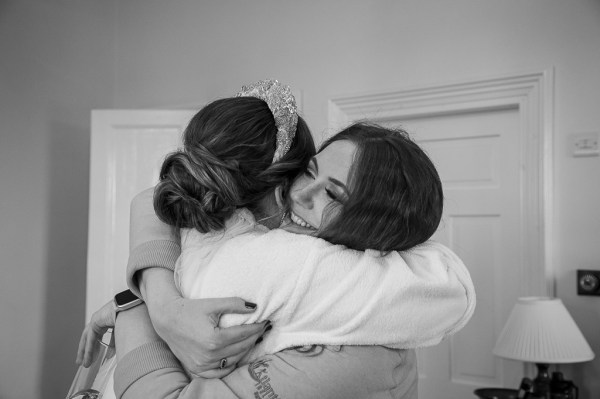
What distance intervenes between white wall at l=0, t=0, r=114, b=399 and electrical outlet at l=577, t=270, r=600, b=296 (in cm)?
276

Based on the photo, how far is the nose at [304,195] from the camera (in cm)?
83

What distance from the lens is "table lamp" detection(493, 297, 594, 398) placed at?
2.46m

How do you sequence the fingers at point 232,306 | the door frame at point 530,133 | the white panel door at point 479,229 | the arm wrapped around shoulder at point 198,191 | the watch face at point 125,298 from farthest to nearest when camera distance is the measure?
the white panel door at point 479,229 → the door frame at point 530,133 → the watch face at point 125,298 → the arm wrapped around shoulder at point 198,191 → the fingers at point 232,306

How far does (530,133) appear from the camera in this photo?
9.39ft

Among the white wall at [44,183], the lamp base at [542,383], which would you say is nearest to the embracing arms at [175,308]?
the lamp base at [542,383]

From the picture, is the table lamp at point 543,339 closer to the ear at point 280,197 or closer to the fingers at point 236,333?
the ear at point 280,197

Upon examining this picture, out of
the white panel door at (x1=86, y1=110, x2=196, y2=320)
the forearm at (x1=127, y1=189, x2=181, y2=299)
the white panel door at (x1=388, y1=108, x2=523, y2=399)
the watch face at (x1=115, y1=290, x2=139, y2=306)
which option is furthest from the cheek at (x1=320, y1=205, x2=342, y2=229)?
the white panel door at (x1=86, y1=110, x2=196, y2=320)

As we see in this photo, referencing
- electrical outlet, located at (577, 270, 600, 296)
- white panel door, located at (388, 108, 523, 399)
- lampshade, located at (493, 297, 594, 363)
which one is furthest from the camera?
white panel door, located at (388, 108, 523, 399)

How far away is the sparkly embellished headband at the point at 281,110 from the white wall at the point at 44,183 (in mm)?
2745

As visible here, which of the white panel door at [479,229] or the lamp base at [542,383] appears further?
the white panel door at [479,229]

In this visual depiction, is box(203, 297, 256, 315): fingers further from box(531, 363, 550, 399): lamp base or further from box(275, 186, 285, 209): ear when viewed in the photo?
box(531, 363, 550, 399): lamp base

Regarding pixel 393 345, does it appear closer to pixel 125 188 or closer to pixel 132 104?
pixel 125 188

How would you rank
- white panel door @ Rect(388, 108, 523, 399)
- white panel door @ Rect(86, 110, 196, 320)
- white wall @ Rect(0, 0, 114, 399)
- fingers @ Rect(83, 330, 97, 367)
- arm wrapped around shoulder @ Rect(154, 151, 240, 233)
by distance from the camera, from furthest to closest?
white panel door @ Rect(86, 110, 196, 320)
white wall @ Rect(0, 0, 114, 399)
white panel door @ Rect(388, 108, 523, 399)
fingers @ Rect(83, 330, 97, 367)
arm wrapped around shoulder @ Rect(154, 151, 240, 233)

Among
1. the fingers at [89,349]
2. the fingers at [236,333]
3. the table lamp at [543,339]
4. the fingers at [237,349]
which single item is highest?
the fingers at [236,333]
